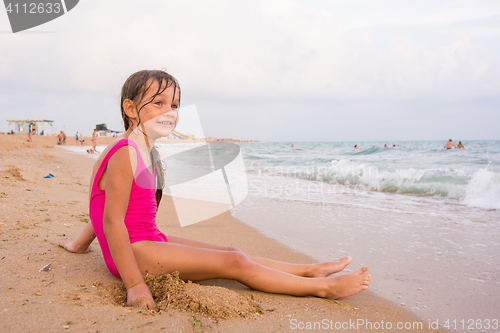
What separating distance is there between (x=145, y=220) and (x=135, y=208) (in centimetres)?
9

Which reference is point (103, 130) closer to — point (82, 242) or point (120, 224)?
point (82, 242)

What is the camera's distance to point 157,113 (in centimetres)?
176

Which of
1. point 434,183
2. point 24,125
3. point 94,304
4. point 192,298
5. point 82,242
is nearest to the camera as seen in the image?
point 94,304

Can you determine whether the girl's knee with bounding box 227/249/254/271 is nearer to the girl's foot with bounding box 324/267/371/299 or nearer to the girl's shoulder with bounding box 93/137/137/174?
the girl's foot with bounding box 324/267/371/299

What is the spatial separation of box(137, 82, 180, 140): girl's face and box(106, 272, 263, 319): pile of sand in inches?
32.0

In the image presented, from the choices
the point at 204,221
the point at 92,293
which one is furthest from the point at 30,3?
the point at 92,293

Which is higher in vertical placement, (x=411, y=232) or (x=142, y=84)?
(x=142, y=84)

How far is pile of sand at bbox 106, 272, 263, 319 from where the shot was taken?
1.45 m

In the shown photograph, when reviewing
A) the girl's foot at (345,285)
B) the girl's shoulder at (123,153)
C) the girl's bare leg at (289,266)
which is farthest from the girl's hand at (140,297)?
the girl's foot at (345,285)

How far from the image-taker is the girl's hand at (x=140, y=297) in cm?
144

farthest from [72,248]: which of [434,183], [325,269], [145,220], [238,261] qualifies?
[434,183]

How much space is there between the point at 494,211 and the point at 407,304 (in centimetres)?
383

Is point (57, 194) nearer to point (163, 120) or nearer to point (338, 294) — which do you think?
point (163, 120)

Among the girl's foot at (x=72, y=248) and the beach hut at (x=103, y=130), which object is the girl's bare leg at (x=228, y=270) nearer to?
the girl's foot at (x=72, y=248)
